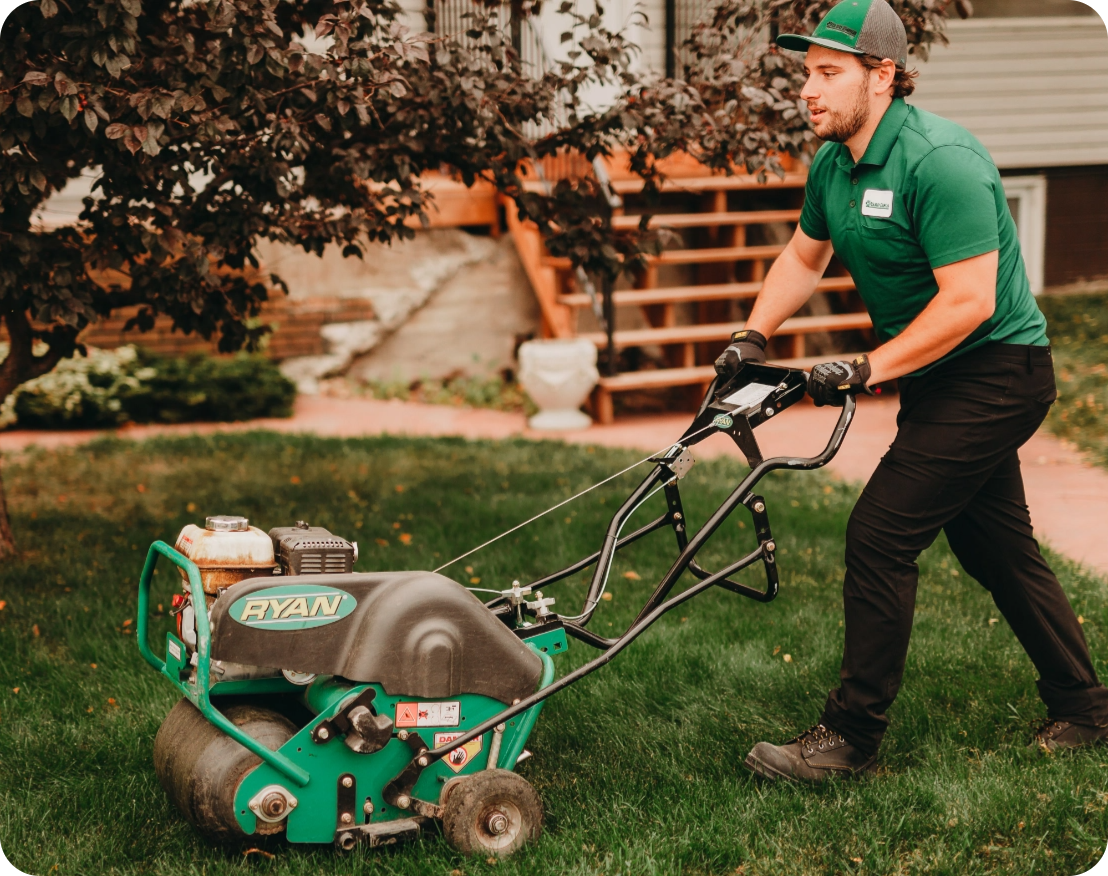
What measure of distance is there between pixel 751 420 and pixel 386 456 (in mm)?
4562

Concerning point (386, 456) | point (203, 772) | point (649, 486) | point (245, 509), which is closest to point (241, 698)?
point (203, 772)

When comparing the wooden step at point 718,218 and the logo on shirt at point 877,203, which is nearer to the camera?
the logo on shirt at point 877,203

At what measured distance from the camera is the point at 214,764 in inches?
109

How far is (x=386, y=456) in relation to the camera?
24.5 feet

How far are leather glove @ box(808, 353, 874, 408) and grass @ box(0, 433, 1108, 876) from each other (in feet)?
3.39

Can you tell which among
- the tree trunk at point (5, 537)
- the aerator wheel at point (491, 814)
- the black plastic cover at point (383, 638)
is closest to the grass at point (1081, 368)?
the aerator wheel at point (491, 814)

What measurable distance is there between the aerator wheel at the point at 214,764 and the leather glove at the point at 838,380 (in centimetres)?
151

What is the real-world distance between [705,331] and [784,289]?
219 inches

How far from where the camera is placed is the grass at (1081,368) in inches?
298

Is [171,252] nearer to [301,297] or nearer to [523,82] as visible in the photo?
[523,82]

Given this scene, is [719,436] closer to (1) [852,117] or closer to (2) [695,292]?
(2) [695,292]

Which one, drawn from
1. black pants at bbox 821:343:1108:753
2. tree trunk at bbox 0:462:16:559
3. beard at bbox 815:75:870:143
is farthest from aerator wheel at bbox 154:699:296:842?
tree trunk at bbox 0:462:16:559

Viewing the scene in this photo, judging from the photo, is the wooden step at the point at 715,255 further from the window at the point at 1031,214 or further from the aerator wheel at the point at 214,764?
the aerator wheel at the point at 214,764

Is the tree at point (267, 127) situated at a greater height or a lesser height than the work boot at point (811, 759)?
greater
